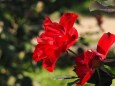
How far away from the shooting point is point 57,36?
1.35 metres

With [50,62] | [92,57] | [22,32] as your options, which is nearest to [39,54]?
[50,62]

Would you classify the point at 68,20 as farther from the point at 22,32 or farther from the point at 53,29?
the point at 22,32

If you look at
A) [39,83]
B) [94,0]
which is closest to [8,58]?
[39,83]

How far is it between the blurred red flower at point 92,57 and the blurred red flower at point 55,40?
7cm

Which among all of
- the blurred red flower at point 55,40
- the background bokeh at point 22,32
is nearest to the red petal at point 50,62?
the blurred red flower at point 55,40

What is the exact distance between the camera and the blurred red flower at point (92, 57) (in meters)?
1.34

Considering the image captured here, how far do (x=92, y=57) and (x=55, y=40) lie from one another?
12cm

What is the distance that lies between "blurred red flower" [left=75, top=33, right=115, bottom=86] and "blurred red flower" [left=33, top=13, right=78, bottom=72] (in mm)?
70

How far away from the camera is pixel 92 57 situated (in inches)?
53.0

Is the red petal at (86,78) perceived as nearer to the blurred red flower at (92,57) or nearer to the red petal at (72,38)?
the blurred red flower at (92,57)

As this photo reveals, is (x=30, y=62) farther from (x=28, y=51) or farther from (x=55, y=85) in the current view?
(x=55, y=85)

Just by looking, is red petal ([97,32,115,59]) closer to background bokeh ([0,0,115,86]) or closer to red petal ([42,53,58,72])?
red petal ([42,53,58,72])

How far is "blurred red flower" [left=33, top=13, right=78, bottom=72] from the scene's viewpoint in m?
1.32

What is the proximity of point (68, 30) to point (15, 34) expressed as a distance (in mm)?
2328
